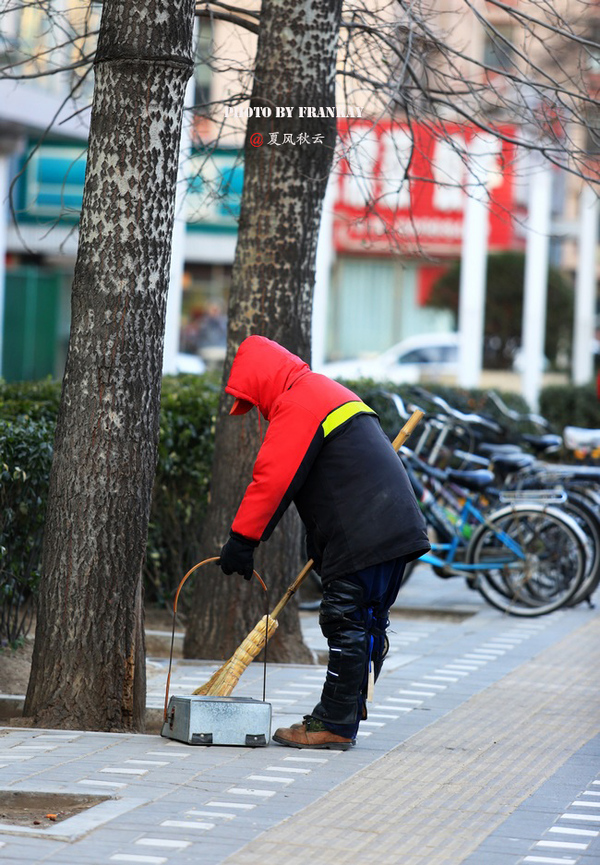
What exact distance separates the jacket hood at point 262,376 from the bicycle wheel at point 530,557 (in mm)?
4539

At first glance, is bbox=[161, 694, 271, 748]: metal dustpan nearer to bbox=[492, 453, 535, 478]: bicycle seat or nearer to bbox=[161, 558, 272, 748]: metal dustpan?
bbox=[161, 558, 272, 748]: metal dustpan

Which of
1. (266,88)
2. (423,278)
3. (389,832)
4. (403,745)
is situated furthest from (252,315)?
(423,278)

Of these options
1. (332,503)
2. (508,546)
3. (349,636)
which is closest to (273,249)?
(332,503)

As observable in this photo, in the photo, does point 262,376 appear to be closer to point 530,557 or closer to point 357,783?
point 357,783

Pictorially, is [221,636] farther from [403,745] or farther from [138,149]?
[138,149]

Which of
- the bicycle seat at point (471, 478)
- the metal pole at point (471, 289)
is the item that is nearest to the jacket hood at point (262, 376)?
the bicycle seat at point (471, 478)

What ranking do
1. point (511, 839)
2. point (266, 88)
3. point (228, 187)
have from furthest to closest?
point (228, 187), point (266, 88), point (511, 839)

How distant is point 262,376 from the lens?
5746mm

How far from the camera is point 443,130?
25.9 ft

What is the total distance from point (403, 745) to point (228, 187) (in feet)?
13.7

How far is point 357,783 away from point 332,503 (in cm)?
110

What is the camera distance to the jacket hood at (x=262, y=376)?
18.8 ft

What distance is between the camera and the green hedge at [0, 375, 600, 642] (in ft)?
23.4

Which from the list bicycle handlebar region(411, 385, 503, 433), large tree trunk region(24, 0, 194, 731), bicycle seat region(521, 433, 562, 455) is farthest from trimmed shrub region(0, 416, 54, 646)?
bicycle seat region(521, 433, 562, 455)
